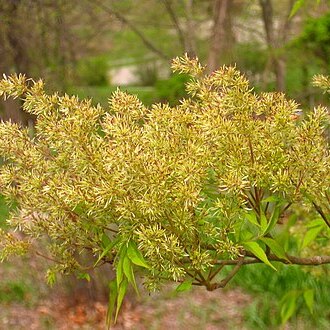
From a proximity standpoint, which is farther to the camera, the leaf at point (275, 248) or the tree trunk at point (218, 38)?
the tree trunk at point (218, 38)

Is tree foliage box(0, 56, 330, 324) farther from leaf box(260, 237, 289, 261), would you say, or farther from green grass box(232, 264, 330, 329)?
green grass box(232, 264, 330, 329)

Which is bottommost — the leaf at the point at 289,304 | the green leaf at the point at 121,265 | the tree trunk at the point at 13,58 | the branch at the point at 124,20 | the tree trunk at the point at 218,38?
the leaf at the point at 289,304

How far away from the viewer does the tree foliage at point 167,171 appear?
2066 millimetres

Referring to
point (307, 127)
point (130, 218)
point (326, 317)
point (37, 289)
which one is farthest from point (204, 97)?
point (37, 289)

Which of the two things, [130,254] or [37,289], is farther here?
[37,289]

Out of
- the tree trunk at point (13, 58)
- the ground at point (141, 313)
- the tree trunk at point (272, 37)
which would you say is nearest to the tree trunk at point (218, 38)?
the tree trunk at point (13, 58)

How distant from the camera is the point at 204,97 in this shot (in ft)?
7.78

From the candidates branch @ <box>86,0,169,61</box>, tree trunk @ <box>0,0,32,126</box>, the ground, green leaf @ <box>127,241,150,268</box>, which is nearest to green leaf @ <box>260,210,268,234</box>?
green leaf @ <box>127,241,150,268</box>

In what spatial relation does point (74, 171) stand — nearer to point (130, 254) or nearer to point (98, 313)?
point (130, 254)

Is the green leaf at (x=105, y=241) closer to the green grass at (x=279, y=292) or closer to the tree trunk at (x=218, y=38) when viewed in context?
the green grass at (x=279, y=292)

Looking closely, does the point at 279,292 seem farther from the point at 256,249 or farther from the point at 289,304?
the point at 256,249

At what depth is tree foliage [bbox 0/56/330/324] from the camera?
2066 mm

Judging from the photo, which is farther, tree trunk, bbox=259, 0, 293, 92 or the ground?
tree trunk, bbox=259, 0, 293, 92

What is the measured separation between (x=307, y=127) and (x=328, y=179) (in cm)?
17
